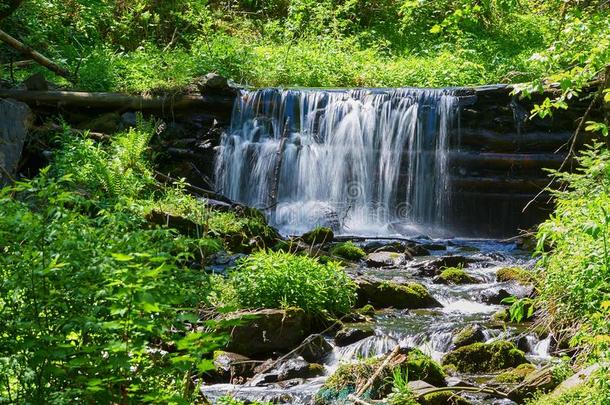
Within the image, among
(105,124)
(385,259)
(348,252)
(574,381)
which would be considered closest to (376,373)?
(574,381)

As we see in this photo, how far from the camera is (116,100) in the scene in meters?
16.7

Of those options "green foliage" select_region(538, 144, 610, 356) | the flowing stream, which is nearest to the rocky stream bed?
"green foliage" select_region(538, 144, 610, 356)

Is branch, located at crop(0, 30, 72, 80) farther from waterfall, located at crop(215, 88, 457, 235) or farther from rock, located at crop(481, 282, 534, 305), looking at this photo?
rock, located at crop(481, 282, 534, 305)

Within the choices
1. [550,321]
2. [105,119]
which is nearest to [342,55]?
[105,119]

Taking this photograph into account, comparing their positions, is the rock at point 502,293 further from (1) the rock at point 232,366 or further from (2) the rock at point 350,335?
(1) the rock at point 232,366

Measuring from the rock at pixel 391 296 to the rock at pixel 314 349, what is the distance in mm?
1844

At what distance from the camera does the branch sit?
14398 millimetres

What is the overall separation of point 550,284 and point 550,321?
50 cm

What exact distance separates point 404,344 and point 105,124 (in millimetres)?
9268

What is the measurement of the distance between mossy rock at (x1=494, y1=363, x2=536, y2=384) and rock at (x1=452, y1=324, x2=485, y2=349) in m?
0.97

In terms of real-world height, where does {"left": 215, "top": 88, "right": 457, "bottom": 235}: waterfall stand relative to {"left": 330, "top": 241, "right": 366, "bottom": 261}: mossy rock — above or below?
above

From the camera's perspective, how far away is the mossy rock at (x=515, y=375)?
7.62m

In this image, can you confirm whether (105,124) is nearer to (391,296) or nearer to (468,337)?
(391,296)

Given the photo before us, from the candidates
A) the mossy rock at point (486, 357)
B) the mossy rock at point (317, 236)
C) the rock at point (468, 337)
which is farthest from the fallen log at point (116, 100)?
the mossy rock at point (486, 357)
